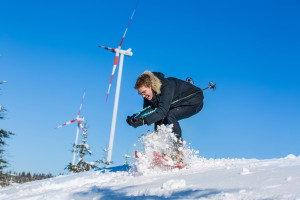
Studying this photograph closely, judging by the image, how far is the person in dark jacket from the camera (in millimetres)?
5535

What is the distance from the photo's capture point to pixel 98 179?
230 inches

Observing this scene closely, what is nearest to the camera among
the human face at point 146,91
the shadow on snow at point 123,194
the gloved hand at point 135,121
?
the shadow on snow at point 123,194

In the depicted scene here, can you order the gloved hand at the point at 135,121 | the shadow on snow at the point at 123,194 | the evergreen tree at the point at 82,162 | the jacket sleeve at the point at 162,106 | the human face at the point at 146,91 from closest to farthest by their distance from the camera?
1. the shadow on snow at the point at 123,194
2. the gloved hand at the point at 135,121
3. the jacket sleeve at the point at 162,106
4. the human face at the point at 146,91
5. the evergreen tree at the point at 82,162

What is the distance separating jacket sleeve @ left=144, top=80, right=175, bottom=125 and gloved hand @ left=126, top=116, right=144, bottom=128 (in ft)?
0.32

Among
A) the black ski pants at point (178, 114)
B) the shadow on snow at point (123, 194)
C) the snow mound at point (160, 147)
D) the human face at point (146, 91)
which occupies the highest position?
the human face at point (146, 91)

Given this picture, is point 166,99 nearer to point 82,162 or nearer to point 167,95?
point 167,95

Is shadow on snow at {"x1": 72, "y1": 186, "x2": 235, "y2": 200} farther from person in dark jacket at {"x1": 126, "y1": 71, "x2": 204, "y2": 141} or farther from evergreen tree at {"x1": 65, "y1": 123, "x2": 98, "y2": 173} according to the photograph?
evergreen tree at {"x1": 65, "y1": 123, "x2": 98, "y2": 173}

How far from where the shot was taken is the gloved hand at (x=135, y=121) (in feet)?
17.6

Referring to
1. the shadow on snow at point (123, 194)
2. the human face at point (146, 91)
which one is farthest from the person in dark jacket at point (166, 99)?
the shadow on snow at point (123, 194)

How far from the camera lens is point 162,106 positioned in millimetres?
5566

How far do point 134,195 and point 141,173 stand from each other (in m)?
1.86

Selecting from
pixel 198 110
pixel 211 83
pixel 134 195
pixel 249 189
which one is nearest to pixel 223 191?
pixel 249 189

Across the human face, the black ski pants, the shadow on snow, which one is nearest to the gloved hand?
the human face

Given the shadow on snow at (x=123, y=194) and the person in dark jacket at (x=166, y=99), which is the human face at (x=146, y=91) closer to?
the person in dark jacket at (x=166, y=99)
